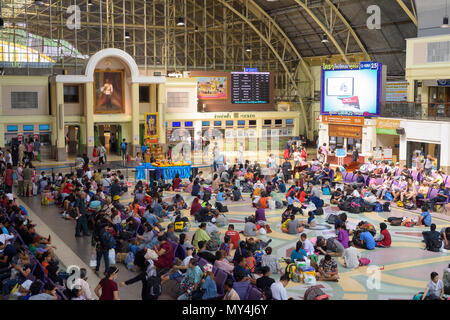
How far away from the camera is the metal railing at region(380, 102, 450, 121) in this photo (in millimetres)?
29562

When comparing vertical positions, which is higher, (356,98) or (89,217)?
(356,98)

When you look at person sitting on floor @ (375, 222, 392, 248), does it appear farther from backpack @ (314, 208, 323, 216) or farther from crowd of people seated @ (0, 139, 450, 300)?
backpack @ (314, 208, 323, 216)

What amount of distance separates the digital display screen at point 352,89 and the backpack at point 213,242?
65.3 feet

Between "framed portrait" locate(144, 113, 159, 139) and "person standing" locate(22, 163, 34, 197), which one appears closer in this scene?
"person standing" locate(22, 163, 34, 197)

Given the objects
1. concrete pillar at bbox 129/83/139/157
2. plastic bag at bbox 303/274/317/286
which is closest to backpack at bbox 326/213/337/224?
plastic bag at bbox 303/274/317/286

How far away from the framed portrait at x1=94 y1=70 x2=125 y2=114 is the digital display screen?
14.0 m

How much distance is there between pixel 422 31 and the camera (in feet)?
109

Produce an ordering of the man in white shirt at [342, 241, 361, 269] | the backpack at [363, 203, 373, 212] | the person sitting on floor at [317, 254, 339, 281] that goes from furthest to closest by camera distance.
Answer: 1. the backpack at [363, 203, 373, 212]
2. the man in white shirt at [342, 241, 361, 269]
3. the person sitting on floor at [317, 254, 339, 281]

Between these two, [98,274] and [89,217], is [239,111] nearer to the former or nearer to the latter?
[89,217]

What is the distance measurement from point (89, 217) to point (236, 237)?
5.76 m

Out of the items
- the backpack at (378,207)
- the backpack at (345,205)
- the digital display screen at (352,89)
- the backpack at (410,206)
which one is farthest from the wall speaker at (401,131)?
the backpack at (345,205)

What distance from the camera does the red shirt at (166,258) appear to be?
13055 mm

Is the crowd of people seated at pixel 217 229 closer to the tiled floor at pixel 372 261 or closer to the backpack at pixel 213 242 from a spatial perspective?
the backpack at pixel 213 242
